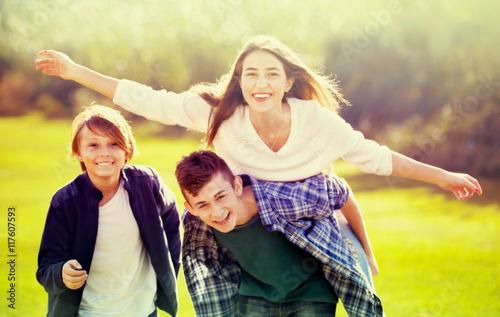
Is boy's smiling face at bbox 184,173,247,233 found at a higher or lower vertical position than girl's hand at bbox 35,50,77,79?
lower

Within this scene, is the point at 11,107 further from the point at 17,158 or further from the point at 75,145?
the point at 75,145

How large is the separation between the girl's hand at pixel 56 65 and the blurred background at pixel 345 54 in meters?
4.07

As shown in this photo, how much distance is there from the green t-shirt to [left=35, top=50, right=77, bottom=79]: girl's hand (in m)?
0.98

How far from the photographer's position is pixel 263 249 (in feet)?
7.05

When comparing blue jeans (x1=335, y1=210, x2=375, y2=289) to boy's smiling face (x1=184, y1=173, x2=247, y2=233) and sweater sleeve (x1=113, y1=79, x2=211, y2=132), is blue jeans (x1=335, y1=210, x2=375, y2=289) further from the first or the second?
sweater sleeve (x1=113, y1=79, x2=211, y2=132)

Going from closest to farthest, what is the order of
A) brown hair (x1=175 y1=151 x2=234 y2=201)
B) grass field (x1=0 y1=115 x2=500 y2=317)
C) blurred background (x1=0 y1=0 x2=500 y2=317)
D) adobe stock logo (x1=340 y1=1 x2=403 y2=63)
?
brown hair (x1=175 y1=151 x2=234 y2=201), grass field (x1=0 y1=115 x2=500 y2=317), adobe stock logo (x1=340 y1=1 x2=403 y2=63), blurred background (x1=0 y1=0 x2=500 y2=317)

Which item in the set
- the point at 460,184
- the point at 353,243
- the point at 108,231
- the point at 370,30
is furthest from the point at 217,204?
the point at 370,30

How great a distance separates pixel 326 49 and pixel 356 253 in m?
4.84

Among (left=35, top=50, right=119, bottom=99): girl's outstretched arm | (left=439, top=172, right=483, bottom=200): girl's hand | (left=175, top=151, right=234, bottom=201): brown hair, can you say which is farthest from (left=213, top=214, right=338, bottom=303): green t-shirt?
(left=35, top=50, right=119, bottom=99): girl's outstretched arm

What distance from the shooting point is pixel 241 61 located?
7.98 feet

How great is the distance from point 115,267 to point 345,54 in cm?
531

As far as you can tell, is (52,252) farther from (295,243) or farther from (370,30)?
(370,30)

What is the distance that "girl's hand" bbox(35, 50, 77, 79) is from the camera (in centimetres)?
236

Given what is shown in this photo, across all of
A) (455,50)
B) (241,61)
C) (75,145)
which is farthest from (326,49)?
(75,145)
